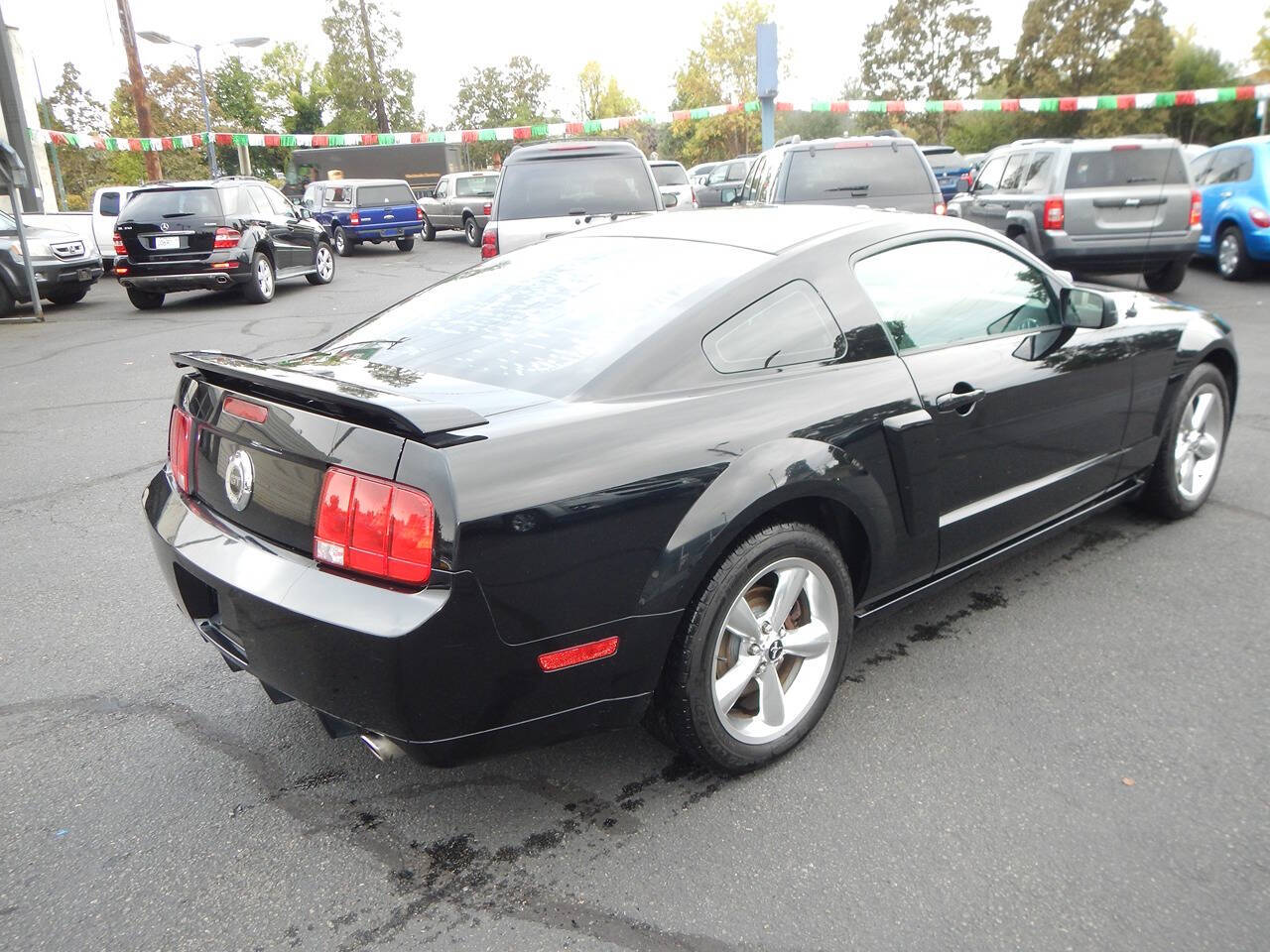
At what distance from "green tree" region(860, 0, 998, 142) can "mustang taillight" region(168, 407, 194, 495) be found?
2128 inches

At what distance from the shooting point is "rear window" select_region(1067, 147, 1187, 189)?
1055 centimetres

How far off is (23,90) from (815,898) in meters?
31.4

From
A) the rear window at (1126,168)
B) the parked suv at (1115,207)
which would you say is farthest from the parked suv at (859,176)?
the rear window at (1126,168)

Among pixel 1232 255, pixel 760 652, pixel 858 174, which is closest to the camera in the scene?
pixel 760 652

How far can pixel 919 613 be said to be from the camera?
3.86 metres

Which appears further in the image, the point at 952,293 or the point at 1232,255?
the point at 1232,255

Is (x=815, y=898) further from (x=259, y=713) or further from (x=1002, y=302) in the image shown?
(x=1002, y=302)

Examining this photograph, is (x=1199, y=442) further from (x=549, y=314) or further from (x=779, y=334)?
(x=549, y=314)

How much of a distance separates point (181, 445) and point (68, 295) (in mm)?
14022

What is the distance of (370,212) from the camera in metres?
22.7

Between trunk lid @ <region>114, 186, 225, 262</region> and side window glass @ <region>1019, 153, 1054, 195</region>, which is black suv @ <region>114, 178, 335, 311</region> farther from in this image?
side window glass @ <region>1019, 153, 1054, 195</region>

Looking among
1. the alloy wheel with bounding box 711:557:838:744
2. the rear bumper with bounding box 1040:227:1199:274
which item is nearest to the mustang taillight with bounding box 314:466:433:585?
the alloy wheel with bounding box 711:557:838:744

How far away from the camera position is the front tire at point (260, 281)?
45.5 ft

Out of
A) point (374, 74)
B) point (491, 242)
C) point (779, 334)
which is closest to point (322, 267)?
point (491, 242)
